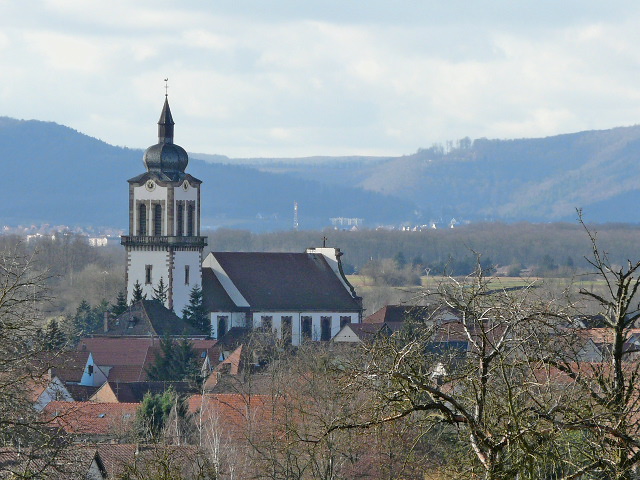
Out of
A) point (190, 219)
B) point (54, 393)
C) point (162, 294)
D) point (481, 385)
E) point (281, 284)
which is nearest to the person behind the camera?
point (481, 385)

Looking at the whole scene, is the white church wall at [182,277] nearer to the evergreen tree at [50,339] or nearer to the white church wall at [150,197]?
the white church wall at [150,197]

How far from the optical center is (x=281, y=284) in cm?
9562

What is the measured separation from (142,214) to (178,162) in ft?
12.0

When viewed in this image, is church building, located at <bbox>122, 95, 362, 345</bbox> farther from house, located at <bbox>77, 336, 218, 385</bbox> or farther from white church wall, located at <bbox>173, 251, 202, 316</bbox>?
house, located at <bbox>77, 336, 218, 385</bbox>

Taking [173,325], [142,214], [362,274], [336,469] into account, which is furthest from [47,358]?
[362,274]

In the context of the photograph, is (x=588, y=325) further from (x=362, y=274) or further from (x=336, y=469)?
(x=362, y=274)

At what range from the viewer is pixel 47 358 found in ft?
61.9

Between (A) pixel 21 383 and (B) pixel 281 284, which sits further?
(B) pixel 281 284

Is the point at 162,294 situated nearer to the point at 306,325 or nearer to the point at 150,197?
the point at 150,197

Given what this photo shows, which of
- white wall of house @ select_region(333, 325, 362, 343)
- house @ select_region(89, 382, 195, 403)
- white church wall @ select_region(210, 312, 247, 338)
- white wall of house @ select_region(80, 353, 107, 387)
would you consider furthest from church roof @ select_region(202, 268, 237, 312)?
house @ select_region(89, 382, 195, 403)

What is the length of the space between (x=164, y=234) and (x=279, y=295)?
8.57m

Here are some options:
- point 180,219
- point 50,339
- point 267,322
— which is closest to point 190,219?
point 180,219

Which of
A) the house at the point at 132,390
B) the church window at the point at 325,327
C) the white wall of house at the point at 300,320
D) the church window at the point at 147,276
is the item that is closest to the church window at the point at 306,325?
the white wall of house at the point at 300,320

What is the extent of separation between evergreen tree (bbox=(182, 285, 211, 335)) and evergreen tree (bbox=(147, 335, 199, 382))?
52.1ft
